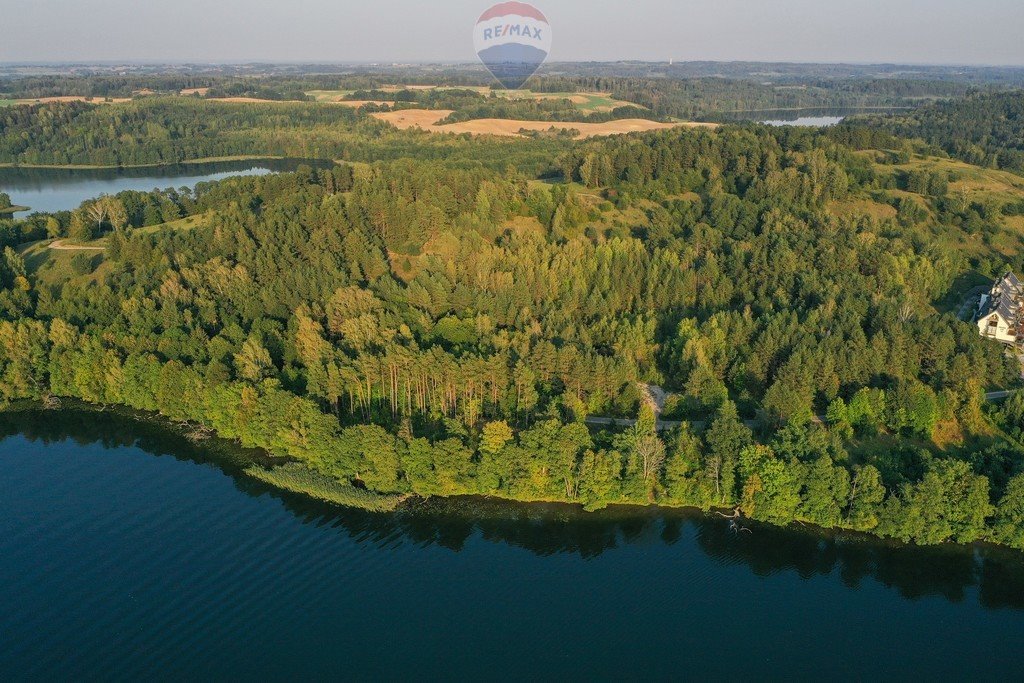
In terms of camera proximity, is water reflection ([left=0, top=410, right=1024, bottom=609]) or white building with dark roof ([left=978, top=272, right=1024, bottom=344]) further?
white building with dark roof ([left=978, top=272, right=1024, bottom=344])

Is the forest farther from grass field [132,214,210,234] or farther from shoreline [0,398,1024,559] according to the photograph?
grass field [132,214,210,234]

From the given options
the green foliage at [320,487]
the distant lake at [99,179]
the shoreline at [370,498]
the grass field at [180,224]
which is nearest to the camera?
the shoreline at [370,498]

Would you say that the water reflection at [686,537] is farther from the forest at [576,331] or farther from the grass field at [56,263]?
the grass field at [56,263]

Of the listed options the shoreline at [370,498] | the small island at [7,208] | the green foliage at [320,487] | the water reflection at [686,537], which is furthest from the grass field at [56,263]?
the small island at [7,208]

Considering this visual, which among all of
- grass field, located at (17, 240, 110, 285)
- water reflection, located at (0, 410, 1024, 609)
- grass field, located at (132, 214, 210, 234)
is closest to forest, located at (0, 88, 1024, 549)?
grass field, located at (17, 240, 110, 285)

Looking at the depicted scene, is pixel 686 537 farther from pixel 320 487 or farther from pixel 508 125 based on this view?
pixel 508 125

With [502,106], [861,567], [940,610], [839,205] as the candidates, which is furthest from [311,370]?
[502,106]
